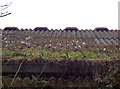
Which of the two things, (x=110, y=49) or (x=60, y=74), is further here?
(x=110, y=49)

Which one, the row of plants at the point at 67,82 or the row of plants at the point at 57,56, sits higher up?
the row of plants at the point at 57,56

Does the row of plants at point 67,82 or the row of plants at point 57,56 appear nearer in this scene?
the row of plants at point 67,82

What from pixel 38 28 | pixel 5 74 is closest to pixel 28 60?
pixel 5 74

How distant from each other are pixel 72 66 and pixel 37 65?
75 centimetres

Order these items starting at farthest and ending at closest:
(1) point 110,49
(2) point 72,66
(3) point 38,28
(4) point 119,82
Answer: (3) point 38,28
(1) point 110,49
(2) point 72,66
(4) point 119,82

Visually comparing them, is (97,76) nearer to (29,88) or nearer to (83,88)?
(83,88)

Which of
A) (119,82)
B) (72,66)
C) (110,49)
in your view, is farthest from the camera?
(110,49)

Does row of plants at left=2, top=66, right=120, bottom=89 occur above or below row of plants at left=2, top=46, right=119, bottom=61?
below

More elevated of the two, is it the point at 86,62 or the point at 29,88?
the point at 86,62

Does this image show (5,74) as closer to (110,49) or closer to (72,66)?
(72,66)

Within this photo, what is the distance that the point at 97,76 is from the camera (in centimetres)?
458

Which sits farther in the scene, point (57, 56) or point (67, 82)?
point (57, 56)

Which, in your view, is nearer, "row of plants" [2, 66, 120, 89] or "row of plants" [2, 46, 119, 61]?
"row of plants" [2, 66, 120, 89]

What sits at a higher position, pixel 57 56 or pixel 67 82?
pixel 57 56
